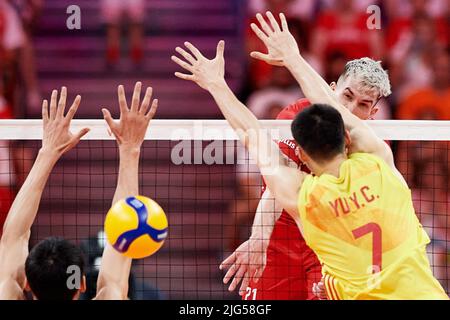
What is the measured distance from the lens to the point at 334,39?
11.8 metres

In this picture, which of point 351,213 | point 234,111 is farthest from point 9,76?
point 351,213

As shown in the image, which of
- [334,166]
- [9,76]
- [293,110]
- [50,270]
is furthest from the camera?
[9,76]

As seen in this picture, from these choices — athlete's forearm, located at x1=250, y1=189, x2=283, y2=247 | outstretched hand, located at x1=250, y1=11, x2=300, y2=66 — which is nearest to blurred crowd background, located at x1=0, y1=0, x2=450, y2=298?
athlete's forearm, located at x1=250, y1=189, x2=283, y2=247

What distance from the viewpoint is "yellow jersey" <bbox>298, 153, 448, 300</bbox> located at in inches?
216

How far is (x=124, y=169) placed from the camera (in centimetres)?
550

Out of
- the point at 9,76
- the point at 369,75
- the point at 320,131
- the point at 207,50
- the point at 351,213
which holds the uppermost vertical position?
the point at 207,50

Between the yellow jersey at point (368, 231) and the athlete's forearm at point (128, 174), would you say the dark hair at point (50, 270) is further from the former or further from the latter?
the yellow jersey at point (368, 231)

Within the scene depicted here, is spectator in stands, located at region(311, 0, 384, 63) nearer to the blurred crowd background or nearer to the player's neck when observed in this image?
the blurred crowd background

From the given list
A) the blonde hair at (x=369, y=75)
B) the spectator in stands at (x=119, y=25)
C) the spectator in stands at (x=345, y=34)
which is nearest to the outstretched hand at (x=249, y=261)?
the blonde hair at (x=369, y=75)

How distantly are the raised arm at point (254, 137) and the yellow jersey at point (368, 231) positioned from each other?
162mm

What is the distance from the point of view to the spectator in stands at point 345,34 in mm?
11727

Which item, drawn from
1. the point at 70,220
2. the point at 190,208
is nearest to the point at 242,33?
the point at 190,208

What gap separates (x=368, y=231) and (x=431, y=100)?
628cm

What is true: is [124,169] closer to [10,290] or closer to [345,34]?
[10,290]
